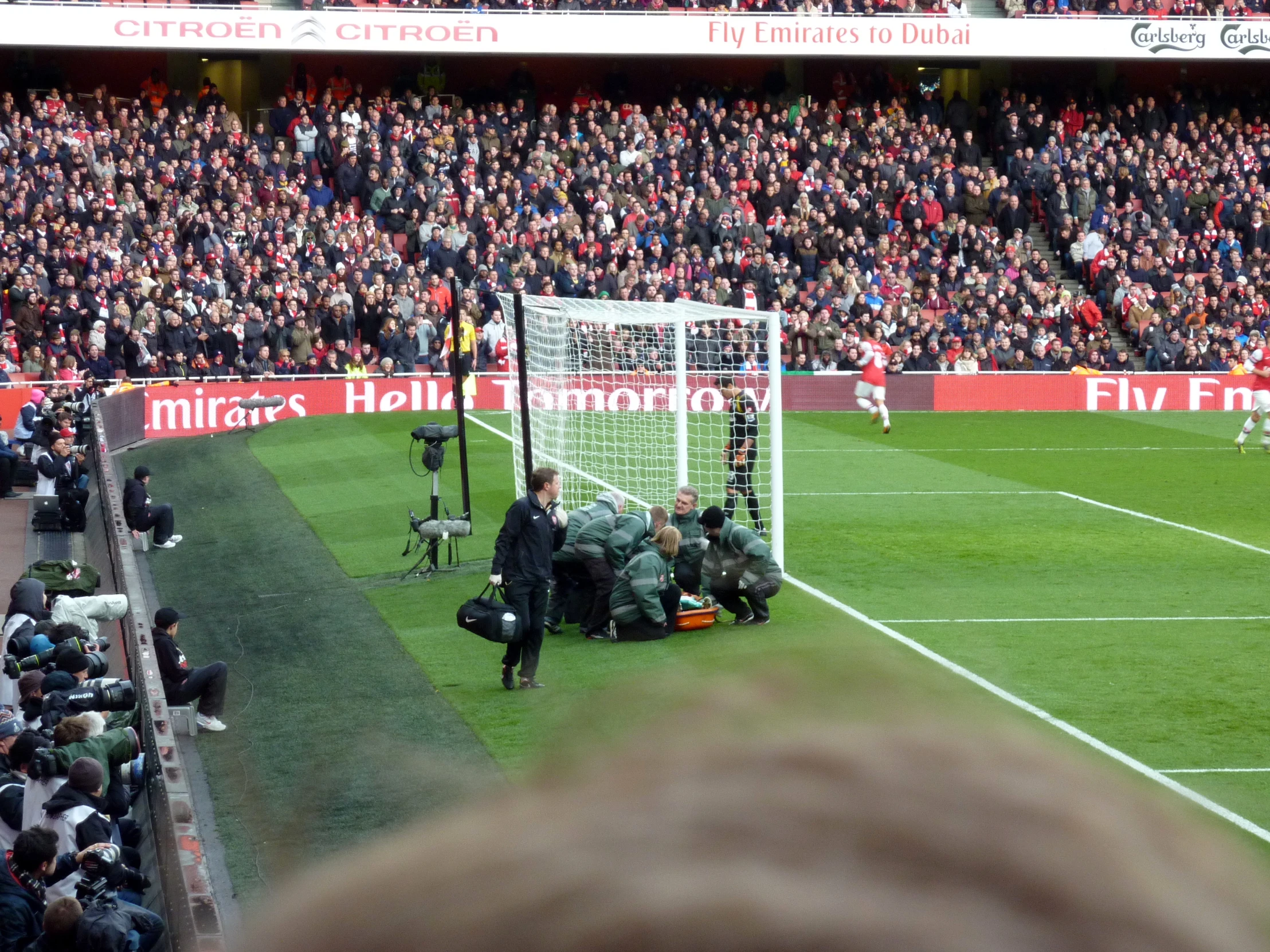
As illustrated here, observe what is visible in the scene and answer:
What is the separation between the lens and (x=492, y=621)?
12695 mm

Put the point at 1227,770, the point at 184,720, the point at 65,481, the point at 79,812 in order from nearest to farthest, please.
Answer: the point at 79,812 < the point at 1227,770 < the point at 184,720 < the point at 65,481

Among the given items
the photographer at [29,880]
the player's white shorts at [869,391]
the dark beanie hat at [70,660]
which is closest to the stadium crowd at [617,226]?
the player's white shorts at [869,391]

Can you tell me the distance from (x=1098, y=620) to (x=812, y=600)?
2875 millimetres

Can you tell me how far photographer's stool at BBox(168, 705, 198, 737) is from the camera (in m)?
12.5

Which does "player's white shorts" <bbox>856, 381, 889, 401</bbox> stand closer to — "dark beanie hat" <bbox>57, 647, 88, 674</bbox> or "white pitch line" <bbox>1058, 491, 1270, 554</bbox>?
"white pitch line" <bbox>1058, 491, 1270, 554</bbox>

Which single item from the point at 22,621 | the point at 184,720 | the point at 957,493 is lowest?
the point at 184,720

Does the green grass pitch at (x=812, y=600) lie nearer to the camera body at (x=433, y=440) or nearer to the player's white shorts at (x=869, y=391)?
the player's white shorts at (x=869, y=391)

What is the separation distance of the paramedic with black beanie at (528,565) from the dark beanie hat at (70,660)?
11.1 feet

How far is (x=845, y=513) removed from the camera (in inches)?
869

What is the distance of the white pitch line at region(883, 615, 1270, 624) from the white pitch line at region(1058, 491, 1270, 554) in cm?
389

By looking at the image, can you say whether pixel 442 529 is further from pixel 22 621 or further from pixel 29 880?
pixel 29 880

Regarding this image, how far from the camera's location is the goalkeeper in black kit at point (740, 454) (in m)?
18.7

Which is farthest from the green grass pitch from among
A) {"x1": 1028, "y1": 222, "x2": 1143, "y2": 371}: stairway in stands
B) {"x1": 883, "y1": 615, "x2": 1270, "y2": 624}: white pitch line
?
{"x1": 1028, "y1": 222, "x2": 1143, "y2": 371}: stairway in stands

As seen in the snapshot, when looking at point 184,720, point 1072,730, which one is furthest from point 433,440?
point 1072,730
